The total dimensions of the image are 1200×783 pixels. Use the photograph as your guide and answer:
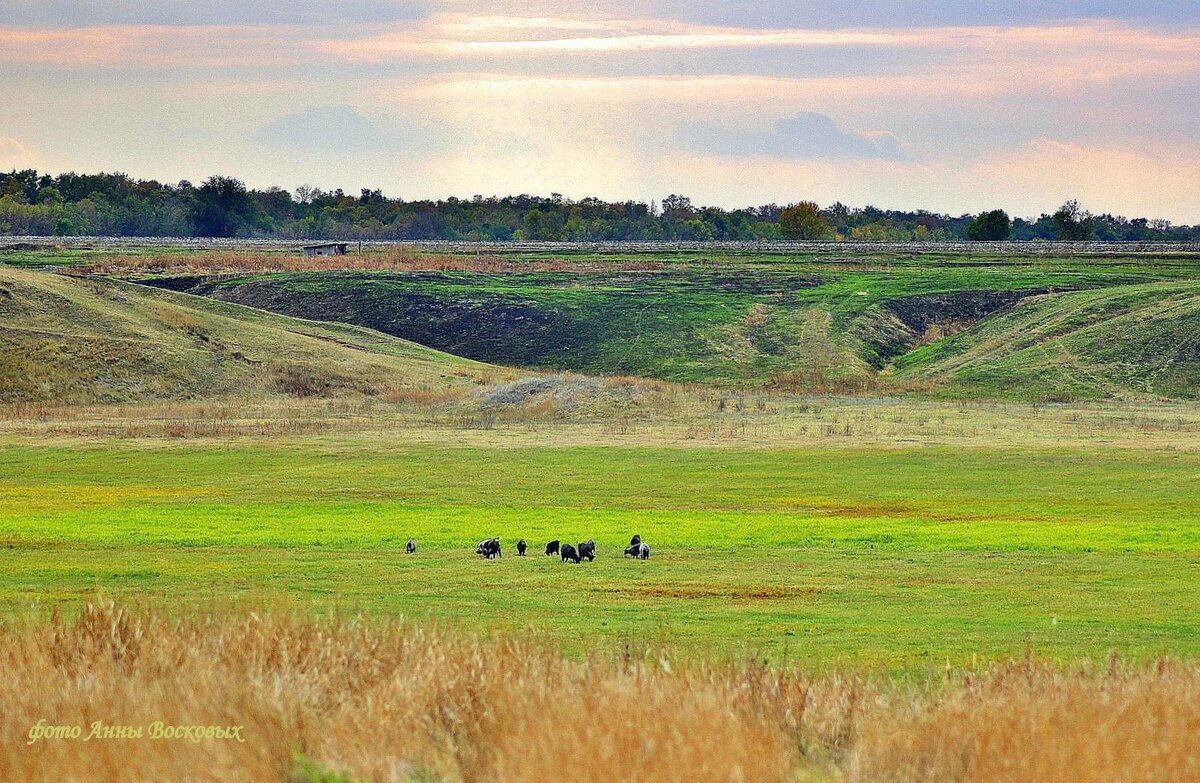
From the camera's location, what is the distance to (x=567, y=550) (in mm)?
32312

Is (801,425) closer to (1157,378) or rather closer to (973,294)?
(1157,378)

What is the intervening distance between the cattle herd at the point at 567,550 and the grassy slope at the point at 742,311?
74.5 metres

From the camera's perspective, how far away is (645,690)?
16.4m

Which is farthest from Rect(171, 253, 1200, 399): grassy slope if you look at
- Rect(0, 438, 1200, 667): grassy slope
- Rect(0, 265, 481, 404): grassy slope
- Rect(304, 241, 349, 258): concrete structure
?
Rect(0, 438, 1200, 667): grassy slope

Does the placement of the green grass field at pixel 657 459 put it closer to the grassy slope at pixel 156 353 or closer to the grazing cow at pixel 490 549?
the grassy slope at pixel 156 353

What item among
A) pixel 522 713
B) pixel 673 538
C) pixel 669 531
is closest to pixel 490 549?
pixel 673 538

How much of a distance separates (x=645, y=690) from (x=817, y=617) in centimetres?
938

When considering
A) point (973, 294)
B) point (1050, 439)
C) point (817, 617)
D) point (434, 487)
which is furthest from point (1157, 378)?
point (817, 617)

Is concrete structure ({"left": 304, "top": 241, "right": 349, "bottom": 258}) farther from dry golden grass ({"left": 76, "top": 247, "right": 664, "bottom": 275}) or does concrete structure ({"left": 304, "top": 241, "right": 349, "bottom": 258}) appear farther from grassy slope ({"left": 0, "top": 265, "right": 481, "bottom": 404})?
grassy slope ({"left": 0, "top": 265, "right": 481, "bottom": 404})

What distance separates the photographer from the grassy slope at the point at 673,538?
81.3 feet

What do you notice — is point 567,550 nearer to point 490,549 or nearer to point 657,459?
point 490,549

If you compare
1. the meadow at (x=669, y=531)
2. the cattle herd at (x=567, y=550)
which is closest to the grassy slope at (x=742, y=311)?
the meadow at (x=669, y=531)

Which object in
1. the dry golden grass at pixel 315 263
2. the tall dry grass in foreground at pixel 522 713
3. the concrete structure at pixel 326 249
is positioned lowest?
the tall dry grass in foreground at pixel 522 713

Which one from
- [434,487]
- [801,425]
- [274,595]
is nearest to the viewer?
[274,595]
